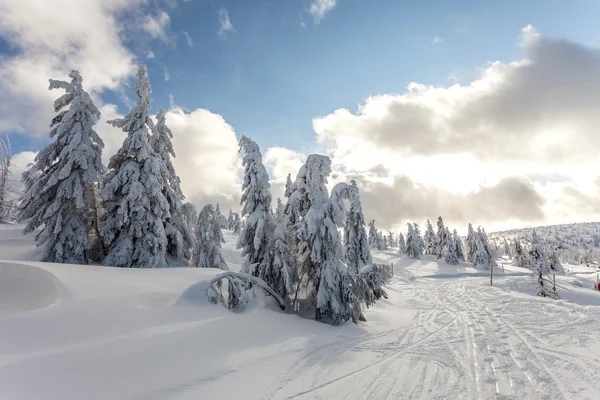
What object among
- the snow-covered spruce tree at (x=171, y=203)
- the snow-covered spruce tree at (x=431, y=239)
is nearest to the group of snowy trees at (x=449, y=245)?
the snow-covered spruce tree at (x=431, y=239)

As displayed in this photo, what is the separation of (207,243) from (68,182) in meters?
15.2

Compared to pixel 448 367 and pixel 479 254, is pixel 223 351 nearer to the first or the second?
pixel 448 367

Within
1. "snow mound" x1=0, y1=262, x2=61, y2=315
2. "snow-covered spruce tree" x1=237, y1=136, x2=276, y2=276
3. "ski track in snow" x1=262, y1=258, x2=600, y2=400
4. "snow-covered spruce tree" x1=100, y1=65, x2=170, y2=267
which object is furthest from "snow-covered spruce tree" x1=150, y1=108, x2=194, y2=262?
"ski track in snow" x1=262, y1=258, x2=600, y2=400

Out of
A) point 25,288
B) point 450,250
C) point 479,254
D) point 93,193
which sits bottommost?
point 479,254

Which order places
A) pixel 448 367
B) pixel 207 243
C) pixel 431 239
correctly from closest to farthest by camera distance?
pixel 448 367
pixel 207 243
pixel 431 239

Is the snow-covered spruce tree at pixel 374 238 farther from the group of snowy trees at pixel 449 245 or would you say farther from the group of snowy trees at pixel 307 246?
the group of snowy trees at pixel 307 246

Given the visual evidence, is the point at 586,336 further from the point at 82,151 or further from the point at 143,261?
the point at 82,151

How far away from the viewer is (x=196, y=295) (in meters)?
11.1

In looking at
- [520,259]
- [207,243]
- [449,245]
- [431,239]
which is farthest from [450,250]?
[207,243]

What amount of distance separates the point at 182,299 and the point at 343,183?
875cm

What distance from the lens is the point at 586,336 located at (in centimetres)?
998

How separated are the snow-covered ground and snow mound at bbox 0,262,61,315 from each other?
0.02 m

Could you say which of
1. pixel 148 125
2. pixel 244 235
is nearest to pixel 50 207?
pixel 148 125

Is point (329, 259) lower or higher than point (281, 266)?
higher
